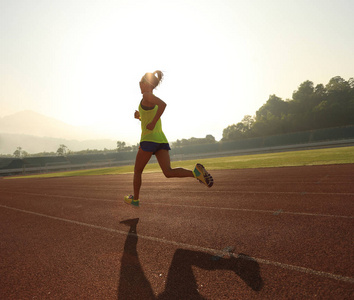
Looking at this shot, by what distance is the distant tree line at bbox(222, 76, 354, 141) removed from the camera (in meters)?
61.9

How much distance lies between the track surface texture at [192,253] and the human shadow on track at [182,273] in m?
0.01

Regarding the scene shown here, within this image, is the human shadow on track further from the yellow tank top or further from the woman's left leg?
the yellow tank top

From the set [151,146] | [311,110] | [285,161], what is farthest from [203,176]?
[311,110]

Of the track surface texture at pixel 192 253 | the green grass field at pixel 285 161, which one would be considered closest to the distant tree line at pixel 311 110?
the green grass field at pixel 285 161

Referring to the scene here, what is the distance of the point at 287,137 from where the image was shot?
4853cm

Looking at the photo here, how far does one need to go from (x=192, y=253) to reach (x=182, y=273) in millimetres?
483

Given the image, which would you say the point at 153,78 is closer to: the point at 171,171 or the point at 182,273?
the point at 171,171

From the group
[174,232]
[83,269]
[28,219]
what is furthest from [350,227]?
[28,219]

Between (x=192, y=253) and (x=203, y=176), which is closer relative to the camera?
(x=192, y=253)

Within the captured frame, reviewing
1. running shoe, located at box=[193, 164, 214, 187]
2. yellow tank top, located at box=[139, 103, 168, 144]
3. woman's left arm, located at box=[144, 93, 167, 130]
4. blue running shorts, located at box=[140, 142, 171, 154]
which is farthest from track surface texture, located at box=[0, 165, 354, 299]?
woman's left arm, located at box=[144, 93, 167, 130]

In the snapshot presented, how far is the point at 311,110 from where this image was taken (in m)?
66.2

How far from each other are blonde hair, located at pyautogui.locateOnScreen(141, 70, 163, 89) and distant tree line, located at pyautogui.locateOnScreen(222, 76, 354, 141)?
66420 mm

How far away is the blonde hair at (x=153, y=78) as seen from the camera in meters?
4.14

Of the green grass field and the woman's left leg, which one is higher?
the woman's left leg
